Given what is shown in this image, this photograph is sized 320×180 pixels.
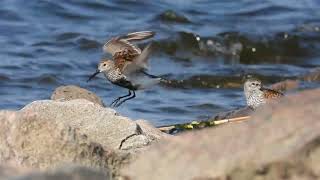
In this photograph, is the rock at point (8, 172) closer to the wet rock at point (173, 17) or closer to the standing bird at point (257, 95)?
the standing bird at point (257, 95)

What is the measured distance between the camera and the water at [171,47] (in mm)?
10594

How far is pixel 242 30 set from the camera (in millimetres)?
14633

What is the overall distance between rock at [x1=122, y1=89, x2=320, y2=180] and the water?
491 centimetres

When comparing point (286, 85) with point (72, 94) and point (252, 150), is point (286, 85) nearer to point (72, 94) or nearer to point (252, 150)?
point (72, 94)

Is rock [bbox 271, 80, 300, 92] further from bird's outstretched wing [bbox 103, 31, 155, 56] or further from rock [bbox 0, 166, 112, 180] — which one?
rock [bbox 0, 166, 112, 180]

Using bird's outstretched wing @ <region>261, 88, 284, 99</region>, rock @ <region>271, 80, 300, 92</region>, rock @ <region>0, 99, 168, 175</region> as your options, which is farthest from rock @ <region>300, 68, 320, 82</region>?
rock @ <region>0, 99, 168, 175</region>

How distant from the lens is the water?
1059 cm

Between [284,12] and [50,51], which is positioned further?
[284,12]

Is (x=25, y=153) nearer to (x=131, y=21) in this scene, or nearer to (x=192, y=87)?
(x=192, y=87)

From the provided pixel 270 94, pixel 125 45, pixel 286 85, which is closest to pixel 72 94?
pixel 125 45

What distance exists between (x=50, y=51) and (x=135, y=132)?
22.9ft

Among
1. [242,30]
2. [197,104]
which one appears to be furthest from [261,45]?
[197,104]

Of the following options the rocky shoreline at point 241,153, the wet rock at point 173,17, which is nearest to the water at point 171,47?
the wet rock at point 173,17

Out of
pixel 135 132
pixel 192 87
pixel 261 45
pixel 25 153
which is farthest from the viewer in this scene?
pixel 261 45
